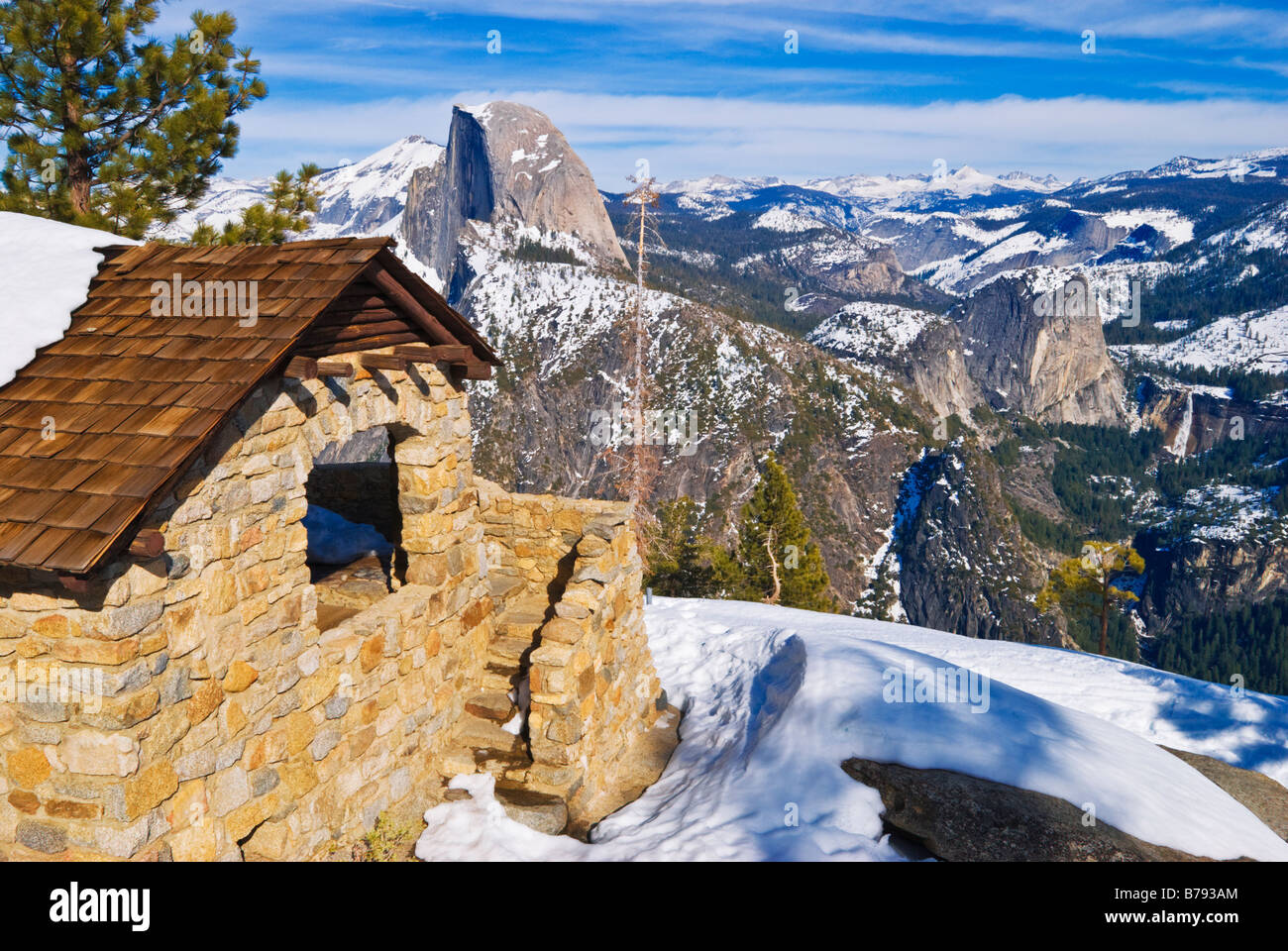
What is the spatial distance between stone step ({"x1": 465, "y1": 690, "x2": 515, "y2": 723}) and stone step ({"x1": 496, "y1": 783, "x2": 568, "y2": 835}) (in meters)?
0.95

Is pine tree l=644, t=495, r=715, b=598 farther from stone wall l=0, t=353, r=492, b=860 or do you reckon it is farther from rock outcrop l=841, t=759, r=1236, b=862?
stone wall l=0, t=353, r=492, b=860

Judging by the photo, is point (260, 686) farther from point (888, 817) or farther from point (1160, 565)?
point (1160, 565)

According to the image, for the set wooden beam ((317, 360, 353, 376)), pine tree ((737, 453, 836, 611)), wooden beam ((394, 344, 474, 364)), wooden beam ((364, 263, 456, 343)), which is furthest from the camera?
pine tree ((737, 453, 836, 611))

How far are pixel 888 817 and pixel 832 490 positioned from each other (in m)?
130

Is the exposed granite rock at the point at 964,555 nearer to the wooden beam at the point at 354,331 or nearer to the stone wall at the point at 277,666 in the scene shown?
the stone wall at the point at 277,666

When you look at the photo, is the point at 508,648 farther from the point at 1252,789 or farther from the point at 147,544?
the point at 1252,789

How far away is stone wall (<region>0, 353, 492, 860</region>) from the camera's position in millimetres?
5008

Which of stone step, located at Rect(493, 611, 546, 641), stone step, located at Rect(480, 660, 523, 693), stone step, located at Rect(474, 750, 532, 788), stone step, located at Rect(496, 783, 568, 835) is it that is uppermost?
stone step, located at Rect(493, 611, 546, 641)

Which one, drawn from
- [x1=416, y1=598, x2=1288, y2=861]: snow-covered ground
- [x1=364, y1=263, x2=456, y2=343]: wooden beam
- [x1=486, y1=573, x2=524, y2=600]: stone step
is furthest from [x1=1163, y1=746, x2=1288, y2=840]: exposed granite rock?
[x1=364, y1=263, x2=456, y2=343]: wooden beam

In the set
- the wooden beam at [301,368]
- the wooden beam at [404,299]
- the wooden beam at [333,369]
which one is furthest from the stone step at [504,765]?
the wooden beam at [301,368]

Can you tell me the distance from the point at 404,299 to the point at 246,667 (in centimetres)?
381

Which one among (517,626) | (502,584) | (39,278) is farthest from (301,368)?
(502,584)

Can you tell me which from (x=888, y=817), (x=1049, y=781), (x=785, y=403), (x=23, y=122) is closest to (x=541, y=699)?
(x=888, y=817)
